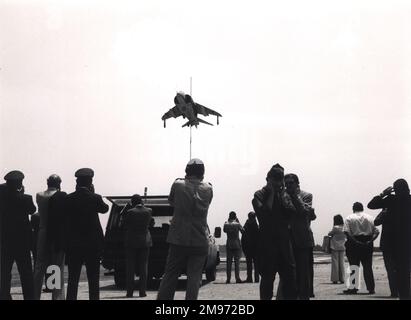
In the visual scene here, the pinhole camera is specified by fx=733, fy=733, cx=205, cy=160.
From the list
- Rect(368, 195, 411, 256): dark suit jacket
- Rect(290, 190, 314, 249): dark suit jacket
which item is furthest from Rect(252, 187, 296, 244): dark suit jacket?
Rect(368, 195, 411, 256): dark suit jacket

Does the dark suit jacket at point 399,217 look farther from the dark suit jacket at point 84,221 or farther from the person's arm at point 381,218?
the dark suit jacket at point 84,221

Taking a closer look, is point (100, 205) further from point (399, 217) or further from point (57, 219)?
point (399, 217)

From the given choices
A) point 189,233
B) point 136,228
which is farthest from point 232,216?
point 189,233

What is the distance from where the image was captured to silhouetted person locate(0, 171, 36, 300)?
8930 millimetres

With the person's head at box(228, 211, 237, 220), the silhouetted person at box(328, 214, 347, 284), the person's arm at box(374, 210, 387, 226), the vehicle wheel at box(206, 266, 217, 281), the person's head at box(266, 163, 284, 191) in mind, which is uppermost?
the person's head at box(266, 163, 284, 191)

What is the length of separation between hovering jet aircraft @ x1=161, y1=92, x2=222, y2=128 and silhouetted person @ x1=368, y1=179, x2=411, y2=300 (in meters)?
22.4

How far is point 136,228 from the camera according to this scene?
1304cm

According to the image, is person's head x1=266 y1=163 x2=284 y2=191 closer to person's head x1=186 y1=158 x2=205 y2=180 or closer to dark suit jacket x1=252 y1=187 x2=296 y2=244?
dark suit jacket x1=252 y1=187 x2=296 y2=244

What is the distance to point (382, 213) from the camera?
36.0 feet

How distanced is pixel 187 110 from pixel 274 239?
2546 centimetres

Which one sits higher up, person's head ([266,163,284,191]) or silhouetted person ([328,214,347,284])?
person's head ([266,163,284,191])

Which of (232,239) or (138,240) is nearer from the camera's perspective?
(138,240)

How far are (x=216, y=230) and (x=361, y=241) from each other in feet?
13.9

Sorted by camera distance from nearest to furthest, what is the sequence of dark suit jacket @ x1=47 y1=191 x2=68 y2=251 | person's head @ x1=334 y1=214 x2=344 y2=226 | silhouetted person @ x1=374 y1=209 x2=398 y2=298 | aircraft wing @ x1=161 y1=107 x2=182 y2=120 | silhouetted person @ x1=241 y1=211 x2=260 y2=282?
Answer: dark suit jacket @ x1=47 y1=191 x2=68 y2=251, silhouetted person @ x1=374 y1=209 x2=398 y2=298, person's head @ x1=334 y1=214 x2=344 y2=226, silhouetted person @ x1=241 y1=211 x2=260 y2=282, aircraft wing @ x1=161 y1=107 x2=182 y2=120
